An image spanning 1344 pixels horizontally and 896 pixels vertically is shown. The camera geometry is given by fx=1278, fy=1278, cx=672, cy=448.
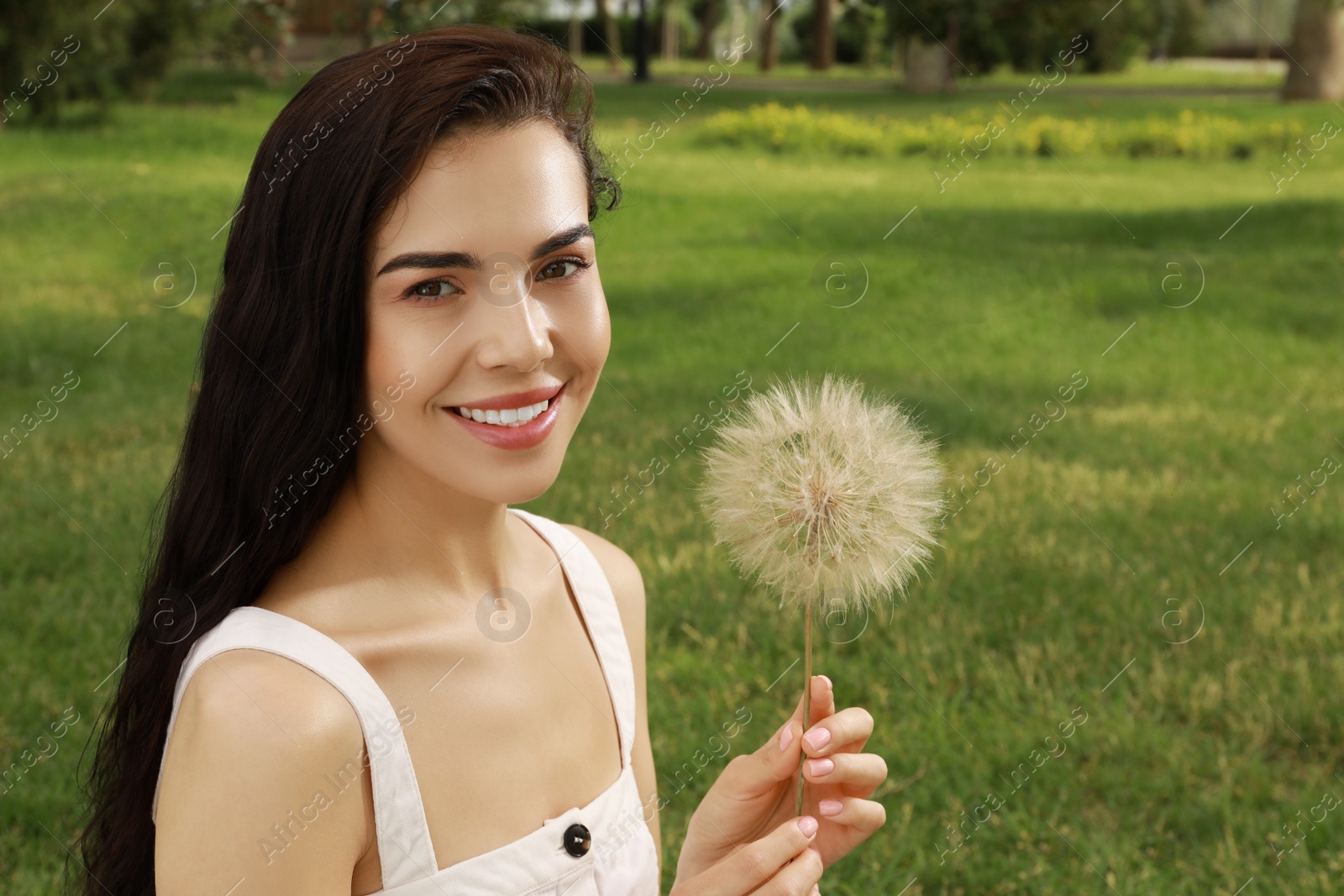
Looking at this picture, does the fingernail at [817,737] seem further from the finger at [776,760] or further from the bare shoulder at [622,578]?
the bare shoulder at [622,578]

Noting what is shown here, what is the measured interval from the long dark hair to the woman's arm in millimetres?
203

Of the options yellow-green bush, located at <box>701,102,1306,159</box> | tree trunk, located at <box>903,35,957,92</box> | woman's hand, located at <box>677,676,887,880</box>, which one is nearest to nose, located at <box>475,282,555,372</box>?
woman's hand, located at <box>677,676,887,880</box>

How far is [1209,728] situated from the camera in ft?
13.3

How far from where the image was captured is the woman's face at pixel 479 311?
1.83m

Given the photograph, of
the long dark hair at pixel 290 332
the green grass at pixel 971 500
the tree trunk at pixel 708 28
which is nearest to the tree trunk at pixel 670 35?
the tree trunk at pixel 708 28

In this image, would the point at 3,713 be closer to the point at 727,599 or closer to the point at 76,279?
the point at 727,599

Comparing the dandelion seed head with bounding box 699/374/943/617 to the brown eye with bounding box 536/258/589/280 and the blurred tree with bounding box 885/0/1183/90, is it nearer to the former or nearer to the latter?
the brown eye with bounding box 536/258/589/280

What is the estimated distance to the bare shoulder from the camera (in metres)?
2.58

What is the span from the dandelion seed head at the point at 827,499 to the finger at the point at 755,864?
1.08ft

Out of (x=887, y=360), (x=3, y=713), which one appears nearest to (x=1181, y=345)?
(x=887, y=360)

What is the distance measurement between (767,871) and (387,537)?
2.59 ft

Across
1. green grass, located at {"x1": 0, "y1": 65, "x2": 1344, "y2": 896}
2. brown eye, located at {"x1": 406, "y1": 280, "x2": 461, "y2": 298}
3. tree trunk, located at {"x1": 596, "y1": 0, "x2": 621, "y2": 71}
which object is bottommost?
tree trunk, located at {"x1": 596, "y1": 0, "x2": 621, "y2": 71}

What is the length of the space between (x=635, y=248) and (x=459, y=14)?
4381 millimetres

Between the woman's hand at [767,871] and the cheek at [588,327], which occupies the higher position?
the cheek at [588,327]
